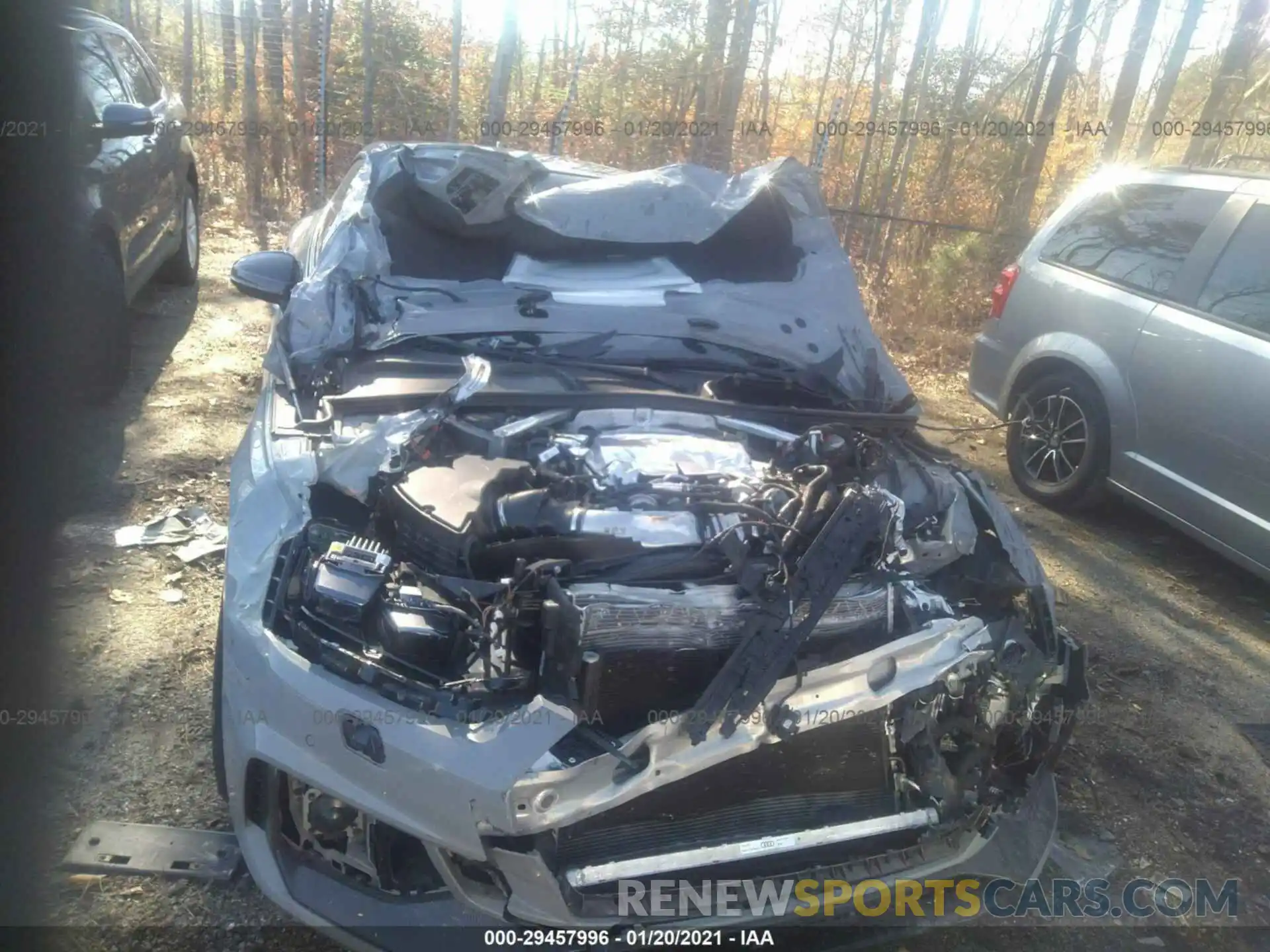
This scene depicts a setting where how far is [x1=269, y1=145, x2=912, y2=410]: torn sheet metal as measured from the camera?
3000 mm

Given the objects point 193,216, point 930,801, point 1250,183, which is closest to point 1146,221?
point 1250,183

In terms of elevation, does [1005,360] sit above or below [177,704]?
above

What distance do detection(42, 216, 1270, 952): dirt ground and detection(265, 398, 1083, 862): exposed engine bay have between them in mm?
770

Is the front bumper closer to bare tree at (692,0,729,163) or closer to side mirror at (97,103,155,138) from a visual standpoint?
side mirror at (97,103,155,138)

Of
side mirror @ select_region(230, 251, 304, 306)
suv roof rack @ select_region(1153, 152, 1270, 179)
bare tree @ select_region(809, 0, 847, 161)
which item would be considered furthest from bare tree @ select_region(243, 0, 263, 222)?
suv roof rack @ select_region(1153, 152, 1270, 179)

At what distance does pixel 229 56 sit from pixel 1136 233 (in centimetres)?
1323

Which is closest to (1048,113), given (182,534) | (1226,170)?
(1226,170)

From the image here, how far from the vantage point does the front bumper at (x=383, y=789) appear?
5.47ft

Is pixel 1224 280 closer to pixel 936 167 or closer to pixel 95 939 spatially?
pixel 95 939

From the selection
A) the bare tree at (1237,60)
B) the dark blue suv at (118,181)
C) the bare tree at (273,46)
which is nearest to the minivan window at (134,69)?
the dark blue suv at (118,181)

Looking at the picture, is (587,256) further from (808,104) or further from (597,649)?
(808,104)

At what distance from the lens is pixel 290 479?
224 cm

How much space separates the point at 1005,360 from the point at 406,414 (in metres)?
3.99

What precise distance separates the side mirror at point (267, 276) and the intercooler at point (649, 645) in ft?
6.21
